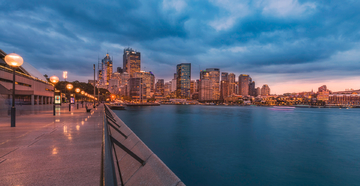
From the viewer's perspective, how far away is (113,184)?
2529 millimetres

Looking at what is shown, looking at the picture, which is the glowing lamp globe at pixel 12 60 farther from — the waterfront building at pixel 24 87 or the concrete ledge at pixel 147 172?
the waterfront building at pixel 24 87

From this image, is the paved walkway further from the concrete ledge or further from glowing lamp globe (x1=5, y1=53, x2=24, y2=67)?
glowing lamp globe (x1=5, y1=53, x2=24, y2=67)

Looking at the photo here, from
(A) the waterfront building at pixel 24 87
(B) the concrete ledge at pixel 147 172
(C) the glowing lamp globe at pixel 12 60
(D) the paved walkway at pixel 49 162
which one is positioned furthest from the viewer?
(A) the waterfront building at pixel 24 87

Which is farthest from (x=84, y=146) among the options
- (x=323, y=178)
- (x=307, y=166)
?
(x=307, y=166)

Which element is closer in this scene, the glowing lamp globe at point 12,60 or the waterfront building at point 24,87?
the glowing lamp globe at point 12,60

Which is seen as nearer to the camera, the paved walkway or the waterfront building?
the paved walkway

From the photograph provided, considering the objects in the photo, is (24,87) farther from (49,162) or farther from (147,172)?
(147,172)

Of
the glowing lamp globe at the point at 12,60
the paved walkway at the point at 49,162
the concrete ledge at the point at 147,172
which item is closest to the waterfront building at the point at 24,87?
the glowing lamp globe at the point at 12,60

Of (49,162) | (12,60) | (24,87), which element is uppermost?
(24,87)

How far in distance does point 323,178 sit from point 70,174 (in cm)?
1940

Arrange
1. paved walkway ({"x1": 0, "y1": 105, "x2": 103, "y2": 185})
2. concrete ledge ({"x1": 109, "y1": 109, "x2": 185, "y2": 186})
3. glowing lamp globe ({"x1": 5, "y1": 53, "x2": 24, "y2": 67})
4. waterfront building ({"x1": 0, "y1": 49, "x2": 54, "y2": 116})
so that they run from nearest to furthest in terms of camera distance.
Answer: paved walkway ({"x1": 0, "y1": 105, "x2": 103, "y2": 185}) → concrete ledge ({"x1": 109, "y1": 109, "x2": 185, "y2": 186}) → glowing lamp globe ({"x1": 5, "y1": 53, "x2": 24, "y2": 67}) → waterfront building ({"x1": 0, "y1": 49, "x2": 54, "y2": 116})

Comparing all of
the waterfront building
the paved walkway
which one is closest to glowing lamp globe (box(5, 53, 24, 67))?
the paved walkway

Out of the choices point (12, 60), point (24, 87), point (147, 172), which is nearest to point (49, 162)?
point (147, 172)

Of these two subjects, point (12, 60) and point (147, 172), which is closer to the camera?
point (147, 172)
